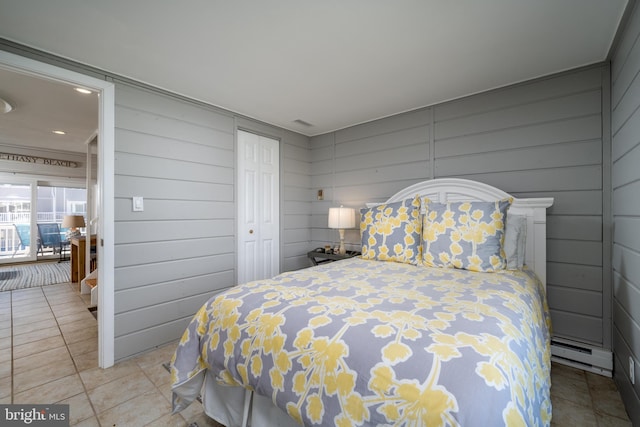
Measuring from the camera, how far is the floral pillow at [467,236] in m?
1.99

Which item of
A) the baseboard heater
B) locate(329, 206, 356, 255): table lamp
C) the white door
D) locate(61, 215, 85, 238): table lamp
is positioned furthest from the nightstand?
locate(61, 215, 85, 238): table lamp

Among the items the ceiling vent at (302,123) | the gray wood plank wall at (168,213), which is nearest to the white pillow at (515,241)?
the ceiling vent at (302,123)

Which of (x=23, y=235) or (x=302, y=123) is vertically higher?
(x=302, y=123)

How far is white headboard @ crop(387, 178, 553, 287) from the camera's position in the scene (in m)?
2.23

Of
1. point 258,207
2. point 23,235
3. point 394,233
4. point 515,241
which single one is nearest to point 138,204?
point 258,207

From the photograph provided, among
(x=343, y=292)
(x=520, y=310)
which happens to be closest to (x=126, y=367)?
(x=343, y=292)

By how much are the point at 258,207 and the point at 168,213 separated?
1036 mm

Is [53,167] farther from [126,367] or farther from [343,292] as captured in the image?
[343,292]

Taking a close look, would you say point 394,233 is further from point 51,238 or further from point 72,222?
point 51,238

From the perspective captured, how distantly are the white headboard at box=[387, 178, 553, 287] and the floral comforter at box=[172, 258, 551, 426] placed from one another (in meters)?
0.74

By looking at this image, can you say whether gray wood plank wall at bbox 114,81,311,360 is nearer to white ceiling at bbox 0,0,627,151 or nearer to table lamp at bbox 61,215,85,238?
white ceiling at bbox 0,0,627,151

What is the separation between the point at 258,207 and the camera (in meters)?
3.38

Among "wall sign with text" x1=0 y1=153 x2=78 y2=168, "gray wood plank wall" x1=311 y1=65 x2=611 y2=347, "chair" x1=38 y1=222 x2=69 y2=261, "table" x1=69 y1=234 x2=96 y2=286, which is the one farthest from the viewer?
"chair" x1=38 y1=222 x2=69 y2=261

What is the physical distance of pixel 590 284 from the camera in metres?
2.15
